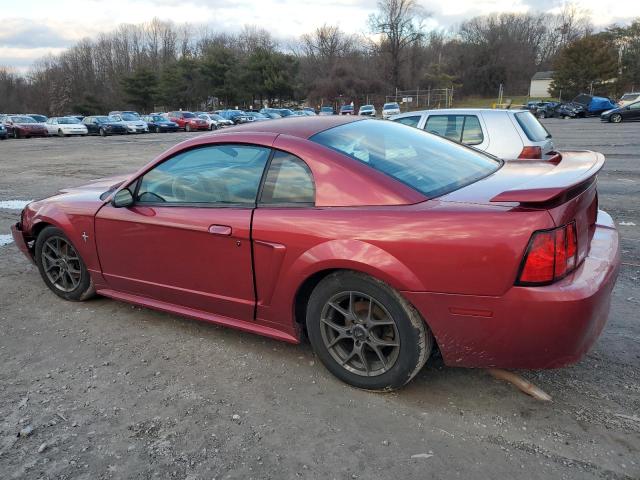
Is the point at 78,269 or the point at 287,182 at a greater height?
the point at 287,182

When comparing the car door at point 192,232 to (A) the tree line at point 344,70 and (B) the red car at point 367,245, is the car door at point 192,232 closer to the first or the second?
(B) the red car at point 367,245

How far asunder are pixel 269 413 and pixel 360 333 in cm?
66

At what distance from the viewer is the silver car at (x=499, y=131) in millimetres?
6684

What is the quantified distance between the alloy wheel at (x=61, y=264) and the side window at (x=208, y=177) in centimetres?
105

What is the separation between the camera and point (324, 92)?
211 ft

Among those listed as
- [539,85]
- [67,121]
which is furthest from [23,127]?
[539,85]

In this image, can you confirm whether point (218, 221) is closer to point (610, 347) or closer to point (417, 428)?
point (417, 428)

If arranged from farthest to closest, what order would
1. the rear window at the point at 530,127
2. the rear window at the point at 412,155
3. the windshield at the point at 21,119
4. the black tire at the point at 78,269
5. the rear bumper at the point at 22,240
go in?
the windshield at the point at 21,119 < the rear window at the point at 530,127 < the rear bumper at the point at 22,240 < the black tire at the point at 78,269 < the rear window at the point at 412,155

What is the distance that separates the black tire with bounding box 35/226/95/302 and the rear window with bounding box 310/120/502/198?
235 cm

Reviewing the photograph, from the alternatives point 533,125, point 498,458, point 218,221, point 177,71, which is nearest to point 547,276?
point 498,458

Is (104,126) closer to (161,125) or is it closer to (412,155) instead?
(161,125)

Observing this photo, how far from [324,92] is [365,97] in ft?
17.6

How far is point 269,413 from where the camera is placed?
270 cm

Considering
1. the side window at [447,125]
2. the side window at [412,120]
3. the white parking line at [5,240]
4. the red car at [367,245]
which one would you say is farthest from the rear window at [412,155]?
the white parking line at [5,240]
